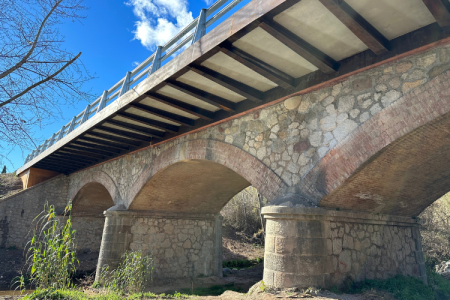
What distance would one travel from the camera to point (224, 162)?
18.6ft

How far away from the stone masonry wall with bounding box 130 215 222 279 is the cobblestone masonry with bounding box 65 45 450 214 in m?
3.55

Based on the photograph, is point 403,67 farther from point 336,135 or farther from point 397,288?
point 397,288

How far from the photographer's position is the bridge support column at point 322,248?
3.96 meters

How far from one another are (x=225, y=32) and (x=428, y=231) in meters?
11.4

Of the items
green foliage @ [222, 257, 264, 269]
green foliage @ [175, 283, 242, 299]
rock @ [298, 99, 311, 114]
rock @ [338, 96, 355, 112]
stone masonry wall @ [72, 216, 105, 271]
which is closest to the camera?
rock @ [338, 96, 355, 112]

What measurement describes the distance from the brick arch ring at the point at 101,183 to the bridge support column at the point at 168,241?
97 cm

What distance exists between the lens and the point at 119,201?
8.95m

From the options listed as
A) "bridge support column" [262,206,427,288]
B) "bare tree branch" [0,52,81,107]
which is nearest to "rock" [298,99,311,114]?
"bridge support column" [262,206,427,288]

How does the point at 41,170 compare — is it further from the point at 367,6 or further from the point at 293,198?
the point at 367,6

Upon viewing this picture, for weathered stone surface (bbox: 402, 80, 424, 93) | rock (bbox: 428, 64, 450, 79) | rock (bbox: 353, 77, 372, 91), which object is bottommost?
weathered stone surface (bbox: 402, 80, 424, 93)

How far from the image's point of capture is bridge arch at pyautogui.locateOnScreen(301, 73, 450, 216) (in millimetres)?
3316

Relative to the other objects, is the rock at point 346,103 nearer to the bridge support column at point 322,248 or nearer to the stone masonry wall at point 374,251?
the bridge support column at point 322,248

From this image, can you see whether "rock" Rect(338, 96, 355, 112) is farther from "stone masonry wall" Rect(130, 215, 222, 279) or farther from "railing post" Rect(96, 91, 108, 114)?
"stone masonry wall" Rect(130, 215, 222, 279)

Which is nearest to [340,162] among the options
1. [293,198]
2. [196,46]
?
[293,198]
